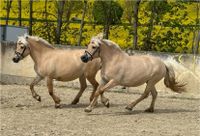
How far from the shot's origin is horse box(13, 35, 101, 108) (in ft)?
36.9

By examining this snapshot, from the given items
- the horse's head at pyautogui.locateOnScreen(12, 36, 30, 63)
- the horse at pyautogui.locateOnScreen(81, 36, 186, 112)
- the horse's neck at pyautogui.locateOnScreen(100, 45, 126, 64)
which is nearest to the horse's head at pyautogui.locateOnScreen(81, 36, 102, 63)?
the horse at pyautogui.locateOnScreen(81, 36, 186, 112)

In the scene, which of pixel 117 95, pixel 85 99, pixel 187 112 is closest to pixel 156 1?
pixel 117 95

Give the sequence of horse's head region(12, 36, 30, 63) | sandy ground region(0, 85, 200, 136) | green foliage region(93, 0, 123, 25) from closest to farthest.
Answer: sandy ground region(0, 85, 200, 136) → horse's head region(12, 36, 30, 63) → green foliage region(93, 0, 123, 25)

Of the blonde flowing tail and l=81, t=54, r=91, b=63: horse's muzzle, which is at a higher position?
l=81, t=54, r=91, b=63: horse's muzzle

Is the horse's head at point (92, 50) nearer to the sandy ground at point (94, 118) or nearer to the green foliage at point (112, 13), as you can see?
the sandy ground at point (94, 118)

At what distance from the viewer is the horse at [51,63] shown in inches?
442

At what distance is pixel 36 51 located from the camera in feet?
37.8

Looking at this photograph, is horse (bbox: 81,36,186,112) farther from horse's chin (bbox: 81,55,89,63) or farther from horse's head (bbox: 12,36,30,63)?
horse's head (bbox: 12,36,30,63)

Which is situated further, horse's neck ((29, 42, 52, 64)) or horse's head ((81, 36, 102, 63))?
horse's neck ((29, 42, 52, 64))

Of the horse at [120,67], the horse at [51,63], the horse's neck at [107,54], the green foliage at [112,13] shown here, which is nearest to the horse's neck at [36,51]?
the horse at [51,63]

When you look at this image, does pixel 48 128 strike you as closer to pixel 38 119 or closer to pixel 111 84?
pixel 38 119

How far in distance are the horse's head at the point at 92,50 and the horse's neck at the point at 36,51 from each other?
136cm

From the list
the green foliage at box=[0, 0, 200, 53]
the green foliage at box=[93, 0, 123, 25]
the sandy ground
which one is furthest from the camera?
the green foliage at box=[93, 0, 123, 25]

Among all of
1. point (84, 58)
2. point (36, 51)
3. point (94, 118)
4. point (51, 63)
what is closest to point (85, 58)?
point (84, 58)
